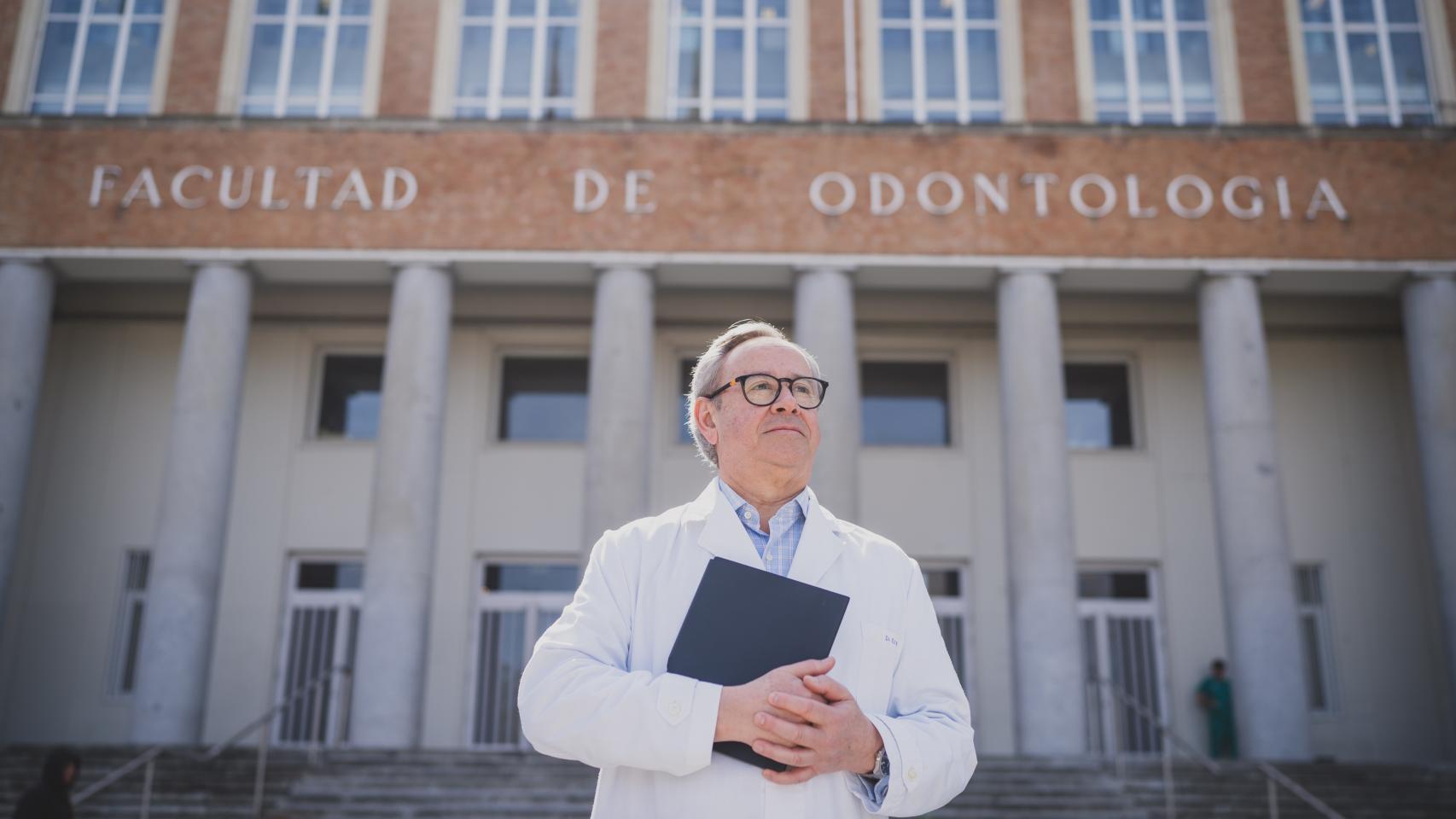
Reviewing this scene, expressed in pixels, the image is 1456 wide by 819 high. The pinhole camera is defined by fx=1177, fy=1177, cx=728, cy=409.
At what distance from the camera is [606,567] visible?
264 centimetres

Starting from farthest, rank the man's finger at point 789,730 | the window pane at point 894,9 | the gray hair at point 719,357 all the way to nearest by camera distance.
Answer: the window pane at point 894,9 < the gray hair at point 719,357 < the man's finger at point 789,730

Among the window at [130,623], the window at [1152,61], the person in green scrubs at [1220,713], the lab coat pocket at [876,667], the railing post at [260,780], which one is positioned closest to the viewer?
the lab coat pocket at [876,667]

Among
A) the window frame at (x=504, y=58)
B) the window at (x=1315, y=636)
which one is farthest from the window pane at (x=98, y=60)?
the window at (x=1315, y=636)

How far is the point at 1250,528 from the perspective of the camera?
15.3 metres

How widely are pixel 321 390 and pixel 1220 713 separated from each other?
1465cm

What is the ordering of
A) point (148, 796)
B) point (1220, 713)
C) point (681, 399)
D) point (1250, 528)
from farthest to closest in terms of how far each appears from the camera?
point (681, 399), point (1220, 713), point (1250, 528), point (148, 796)

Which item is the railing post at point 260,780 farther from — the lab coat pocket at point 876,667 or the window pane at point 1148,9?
the window pane at point 1148,9

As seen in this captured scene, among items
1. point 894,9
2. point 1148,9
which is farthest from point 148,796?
point 1148,9

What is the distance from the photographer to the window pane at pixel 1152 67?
18016mm

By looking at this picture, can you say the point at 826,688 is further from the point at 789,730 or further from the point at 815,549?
the point at 815,549

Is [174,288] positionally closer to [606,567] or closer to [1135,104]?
[1135,104]

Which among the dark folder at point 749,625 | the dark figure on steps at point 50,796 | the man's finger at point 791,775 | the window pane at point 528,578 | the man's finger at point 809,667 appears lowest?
the dark figure on steps at point 50,796

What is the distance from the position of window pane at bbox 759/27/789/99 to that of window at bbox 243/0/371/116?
6.06 m

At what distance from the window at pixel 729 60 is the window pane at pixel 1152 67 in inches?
214
